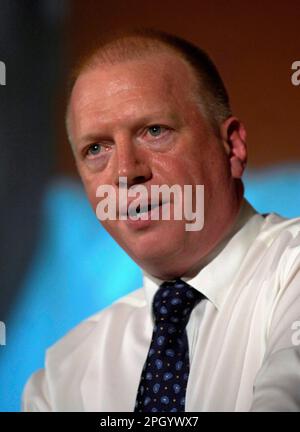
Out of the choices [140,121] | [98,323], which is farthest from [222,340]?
[140,121]

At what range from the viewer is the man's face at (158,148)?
4.50ft

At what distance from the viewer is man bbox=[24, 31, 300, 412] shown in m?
1.28

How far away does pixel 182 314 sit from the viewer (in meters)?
1.36

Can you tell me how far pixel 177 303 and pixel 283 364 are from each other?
1.17 feet

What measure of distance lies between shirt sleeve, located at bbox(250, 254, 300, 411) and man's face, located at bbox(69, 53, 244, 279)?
27cm

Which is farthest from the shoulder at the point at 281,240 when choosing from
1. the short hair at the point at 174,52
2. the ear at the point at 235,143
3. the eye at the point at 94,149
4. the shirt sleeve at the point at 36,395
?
the shirt sleeve at the point at 36,395

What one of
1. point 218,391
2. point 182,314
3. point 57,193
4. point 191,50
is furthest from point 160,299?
point 191,50

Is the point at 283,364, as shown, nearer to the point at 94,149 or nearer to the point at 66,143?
the point at 94,149

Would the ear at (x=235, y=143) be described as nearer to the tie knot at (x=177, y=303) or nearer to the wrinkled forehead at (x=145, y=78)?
the wrinkled forehead at (x=145, y=78)

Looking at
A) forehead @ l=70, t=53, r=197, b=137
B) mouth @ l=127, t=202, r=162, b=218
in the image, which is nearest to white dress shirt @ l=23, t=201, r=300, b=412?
mouth @ l=127, t=202, r=162, b=218

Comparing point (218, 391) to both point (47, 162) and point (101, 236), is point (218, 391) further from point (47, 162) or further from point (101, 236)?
point (47, 162)

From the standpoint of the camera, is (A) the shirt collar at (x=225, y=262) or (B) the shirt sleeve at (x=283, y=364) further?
(A) the shirt collar at (x=225, y=262)
